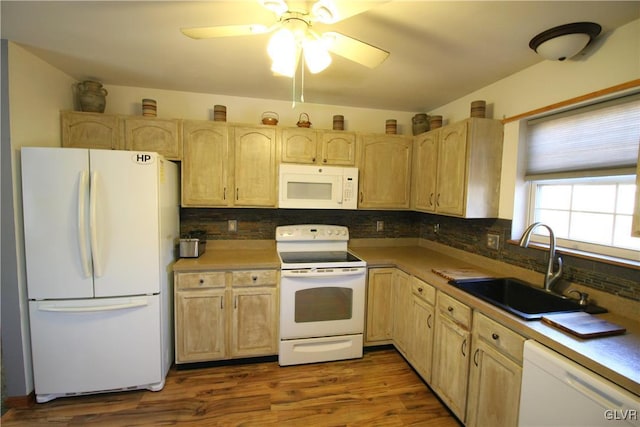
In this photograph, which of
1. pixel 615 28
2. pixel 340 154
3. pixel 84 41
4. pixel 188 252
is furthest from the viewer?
pixel 340 154

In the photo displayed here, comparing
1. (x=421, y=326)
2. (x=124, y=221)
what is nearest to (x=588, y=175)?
(x=421, y=326)

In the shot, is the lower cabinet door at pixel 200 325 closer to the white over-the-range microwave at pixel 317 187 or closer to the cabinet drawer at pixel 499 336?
the white over-the-range microwave at pixel 317 187

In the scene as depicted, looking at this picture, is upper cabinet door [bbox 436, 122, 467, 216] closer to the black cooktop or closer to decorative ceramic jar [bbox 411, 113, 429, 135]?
decorative ceramic jar [bbox 411, 113, 429, 135]

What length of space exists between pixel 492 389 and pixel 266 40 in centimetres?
242

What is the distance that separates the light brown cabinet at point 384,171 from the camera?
2885mm

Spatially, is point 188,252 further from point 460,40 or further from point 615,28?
point 615,28

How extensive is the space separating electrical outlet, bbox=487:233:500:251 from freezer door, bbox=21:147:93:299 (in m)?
3.00

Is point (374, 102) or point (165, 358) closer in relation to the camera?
point (165, 358)

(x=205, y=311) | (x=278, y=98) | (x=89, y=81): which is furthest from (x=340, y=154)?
(x=89, y=81)

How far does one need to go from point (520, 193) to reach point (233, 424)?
258cm

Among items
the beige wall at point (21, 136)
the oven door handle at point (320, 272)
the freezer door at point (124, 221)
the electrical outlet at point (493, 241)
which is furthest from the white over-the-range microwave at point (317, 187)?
the beige wall at point (21, 136)

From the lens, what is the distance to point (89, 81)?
239 centimetres

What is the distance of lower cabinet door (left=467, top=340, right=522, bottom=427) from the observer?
1.44m

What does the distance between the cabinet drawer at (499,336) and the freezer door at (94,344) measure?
217 cm
